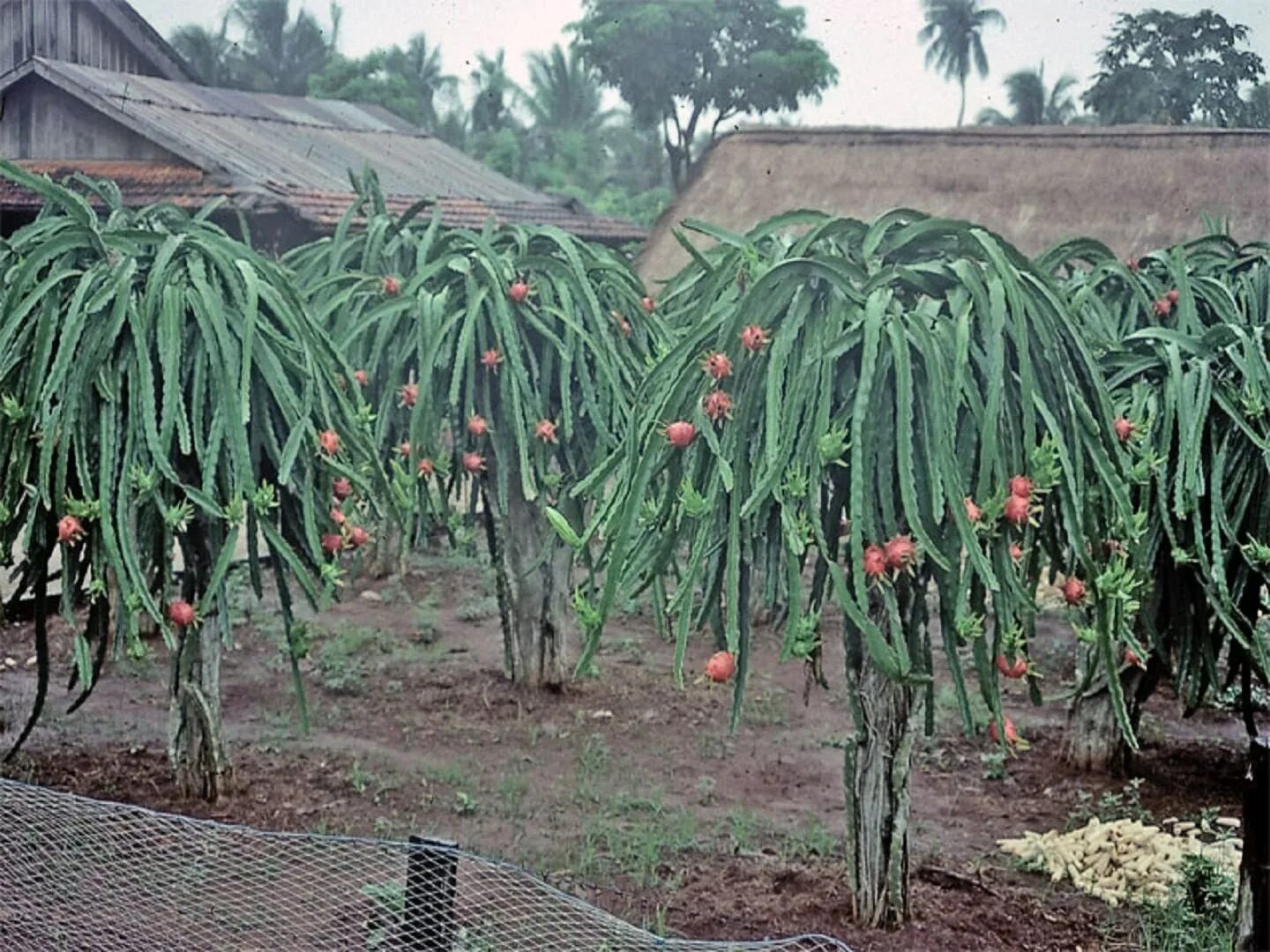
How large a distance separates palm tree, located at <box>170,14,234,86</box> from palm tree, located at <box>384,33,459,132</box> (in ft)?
8.90

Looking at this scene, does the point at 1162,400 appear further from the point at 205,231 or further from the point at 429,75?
the point at 429,75

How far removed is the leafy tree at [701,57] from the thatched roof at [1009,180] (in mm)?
552

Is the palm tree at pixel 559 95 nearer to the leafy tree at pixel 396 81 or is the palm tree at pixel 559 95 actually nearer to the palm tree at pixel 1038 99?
the leafy tree at pixel 396 81

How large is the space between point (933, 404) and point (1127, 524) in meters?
0.76

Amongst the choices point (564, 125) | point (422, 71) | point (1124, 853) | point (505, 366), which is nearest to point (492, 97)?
point (422, 71)

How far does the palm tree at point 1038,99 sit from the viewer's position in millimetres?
13471

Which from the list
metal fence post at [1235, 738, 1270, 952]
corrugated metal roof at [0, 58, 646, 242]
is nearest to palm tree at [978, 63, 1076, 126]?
corrugated metal roof at [0, 58, 646, 242]

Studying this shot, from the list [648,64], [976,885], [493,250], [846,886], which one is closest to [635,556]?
[846,886]

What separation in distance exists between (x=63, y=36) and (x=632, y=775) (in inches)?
240

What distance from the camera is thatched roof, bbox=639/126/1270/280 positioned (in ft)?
35.6

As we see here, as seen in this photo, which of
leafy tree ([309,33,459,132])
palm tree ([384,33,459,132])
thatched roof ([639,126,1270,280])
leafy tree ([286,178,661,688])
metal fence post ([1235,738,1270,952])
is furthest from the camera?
palm tree ([384,33,459,132])

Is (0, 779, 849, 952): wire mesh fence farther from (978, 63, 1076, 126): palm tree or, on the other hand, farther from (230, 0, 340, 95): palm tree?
(978, 63, 1076, 126): palm tree

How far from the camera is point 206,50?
10.3m

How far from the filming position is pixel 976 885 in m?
4.55
